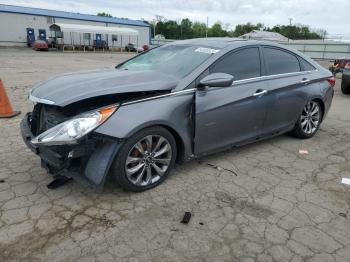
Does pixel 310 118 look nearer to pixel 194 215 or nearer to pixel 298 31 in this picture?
pixel 194 215

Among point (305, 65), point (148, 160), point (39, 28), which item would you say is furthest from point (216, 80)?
point (39, 28)

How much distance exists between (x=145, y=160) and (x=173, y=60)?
144 cm

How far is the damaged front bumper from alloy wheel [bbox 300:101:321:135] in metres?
3.42

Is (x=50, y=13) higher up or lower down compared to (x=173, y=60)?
higher up

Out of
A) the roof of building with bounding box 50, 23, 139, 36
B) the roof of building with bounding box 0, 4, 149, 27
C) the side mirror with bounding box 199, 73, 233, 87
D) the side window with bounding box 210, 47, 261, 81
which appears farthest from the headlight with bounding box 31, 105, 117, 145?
the roof of building with bounding box 0, 4, 149, 27

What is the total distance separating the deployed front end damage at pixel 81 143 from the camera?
9.85 ft

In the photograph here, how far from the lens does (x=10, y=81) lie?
36.3 ft

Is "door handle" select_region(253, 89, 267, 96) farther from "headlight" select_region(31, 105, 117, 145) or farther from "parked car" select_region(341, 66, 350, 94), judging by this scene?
"parked car" select_region(341, 66, 350, 94)

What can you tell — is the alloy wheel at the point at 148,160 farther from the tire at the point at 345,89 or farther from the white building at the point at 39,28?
the white building at the point at 39,28

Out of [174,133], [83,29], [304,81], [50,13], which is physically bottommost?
[174,133]

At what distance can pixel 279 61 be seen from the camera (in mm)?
4723

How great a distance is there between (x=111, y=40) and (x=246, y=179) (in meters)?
49.1

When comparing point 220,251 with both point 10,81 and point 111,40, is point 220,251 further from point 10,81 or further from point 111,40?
point 111,40

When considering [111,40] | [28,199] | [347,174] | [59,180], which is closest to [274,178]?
[347,174]
